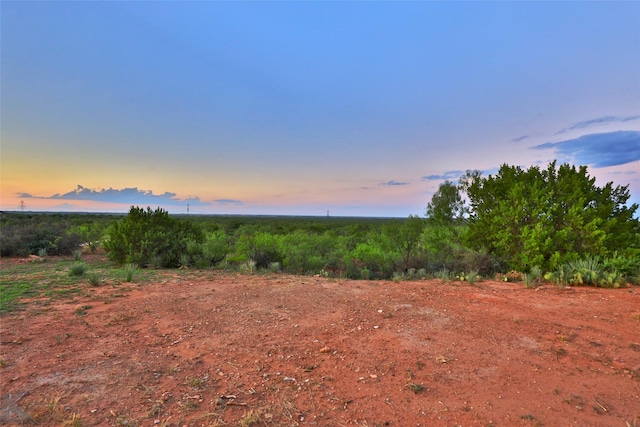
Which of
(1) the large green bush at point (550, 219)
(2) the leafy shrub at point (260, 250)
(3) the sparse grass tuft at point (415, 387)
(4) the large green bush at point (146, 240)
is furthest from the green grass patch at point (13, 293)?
(1) the large green bush at point (550, 219)

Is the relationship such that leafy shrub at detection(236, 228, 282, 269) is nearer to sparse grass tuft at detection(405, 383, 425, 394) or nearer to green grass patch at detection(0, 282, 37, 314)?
green grass patch at detection(0, 282, 37, 314)

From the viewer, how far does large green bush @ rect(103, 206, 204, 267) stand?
11.8 meters

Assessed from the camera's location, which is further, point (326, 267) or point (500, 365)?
point (326, 267)

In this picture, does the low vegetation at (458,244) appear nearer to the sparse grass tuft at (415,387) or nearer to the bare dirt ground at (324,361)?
the bare dirt ground at (324,361)

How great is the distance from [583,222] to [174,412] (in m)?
10.5

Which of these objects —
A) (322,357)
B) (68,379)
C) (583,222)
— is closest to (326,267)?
(583,222)

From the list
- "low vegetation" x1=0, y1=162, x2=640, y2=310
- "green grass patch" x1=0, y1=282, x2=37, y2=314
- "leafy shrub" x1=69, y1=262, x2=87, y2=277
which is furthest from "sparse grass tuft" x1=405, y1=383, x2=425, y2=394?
"leafy shrub" x1=69, y1=262, x2=87, y2=277

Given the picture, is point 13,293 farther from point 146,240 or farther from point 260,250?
point 260,250

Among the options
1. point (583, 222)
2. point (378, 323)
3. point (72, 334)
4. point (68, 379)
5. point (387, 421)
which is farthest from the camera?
point (583, 222)

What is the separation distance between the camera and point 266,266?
13062 mm

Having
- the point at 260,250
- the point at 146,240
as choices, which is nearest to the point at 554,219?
the point at 260,250

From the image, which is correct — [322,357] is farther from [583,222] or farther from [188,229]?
[188,229]

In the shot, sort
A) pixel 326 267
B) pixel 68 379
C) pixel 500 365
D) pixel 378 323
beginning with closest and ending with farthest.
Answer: pixel 68 379 → pixel 500 365 → pixel 378 323 → pixel 326 267

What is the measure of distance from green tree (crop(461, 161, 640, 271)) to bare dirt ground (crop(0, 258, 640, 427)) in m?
2.69
